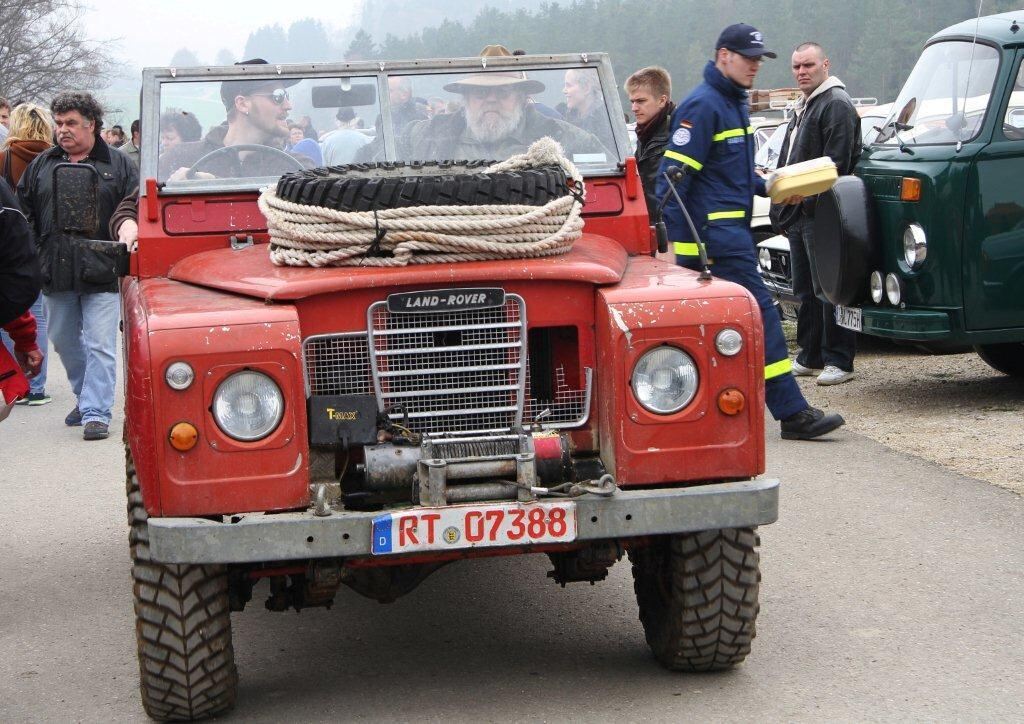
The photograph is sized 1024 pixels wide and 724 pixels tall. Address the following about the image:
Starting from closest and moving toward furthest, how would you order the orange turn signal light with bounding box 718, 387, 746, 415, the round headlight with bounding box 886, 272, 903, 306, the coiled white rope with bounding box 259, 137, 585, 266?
the orange turn signal light with bounding box 718, 387, 746, 415 < the coiled white rope with bounding box 259, 137, 585, 266 < the round headlight with bounding box 886, 272, 903, 306

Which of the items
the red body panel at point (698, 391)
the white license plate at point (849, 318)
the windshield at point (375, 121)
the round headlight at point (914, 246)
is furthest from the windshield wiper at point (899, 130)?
the red body panel at point (698, 391)

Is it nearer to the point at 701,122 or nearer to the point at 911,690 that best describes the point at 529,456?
the point at 911,690

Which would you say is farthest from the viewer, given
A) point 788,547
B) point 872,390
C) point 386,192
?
point 872,390

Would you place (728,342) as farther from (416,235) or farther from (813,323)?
(813,323)

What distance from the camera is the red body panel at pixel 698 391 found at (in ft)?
14.0

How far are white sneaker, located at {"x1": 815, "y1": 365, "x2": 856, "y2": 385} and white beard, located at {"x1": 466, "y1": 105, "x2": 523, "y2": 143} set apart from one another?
15.7 ft

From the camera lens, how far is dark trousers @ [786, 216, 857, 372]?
10188 millimetres

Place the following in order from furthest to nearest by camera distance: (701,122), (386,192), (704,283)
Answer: (701,122)
(386,192)
(704,283)

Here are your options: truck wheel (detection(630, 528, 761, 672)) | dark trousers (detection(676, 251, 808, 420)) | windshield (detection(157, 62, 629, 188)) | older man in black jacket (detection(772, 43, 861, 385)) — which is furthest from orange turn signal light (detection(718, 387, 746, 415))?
older man in black jacket (detection(772, 43, 861, 385))

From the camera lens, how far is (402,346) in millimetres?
4469

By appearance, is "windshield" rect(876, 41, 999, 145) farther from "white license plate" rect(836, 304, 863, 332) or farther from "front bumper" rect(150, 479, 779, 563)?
"front bumper" rect(150, 479, 779, 563)

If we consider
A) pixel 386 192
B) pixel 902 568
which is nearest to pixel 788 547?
pixel 902 568

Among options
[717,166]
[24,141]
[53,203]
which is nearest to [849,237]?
[717,166]

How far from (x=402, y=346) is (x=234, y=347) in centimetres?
60
